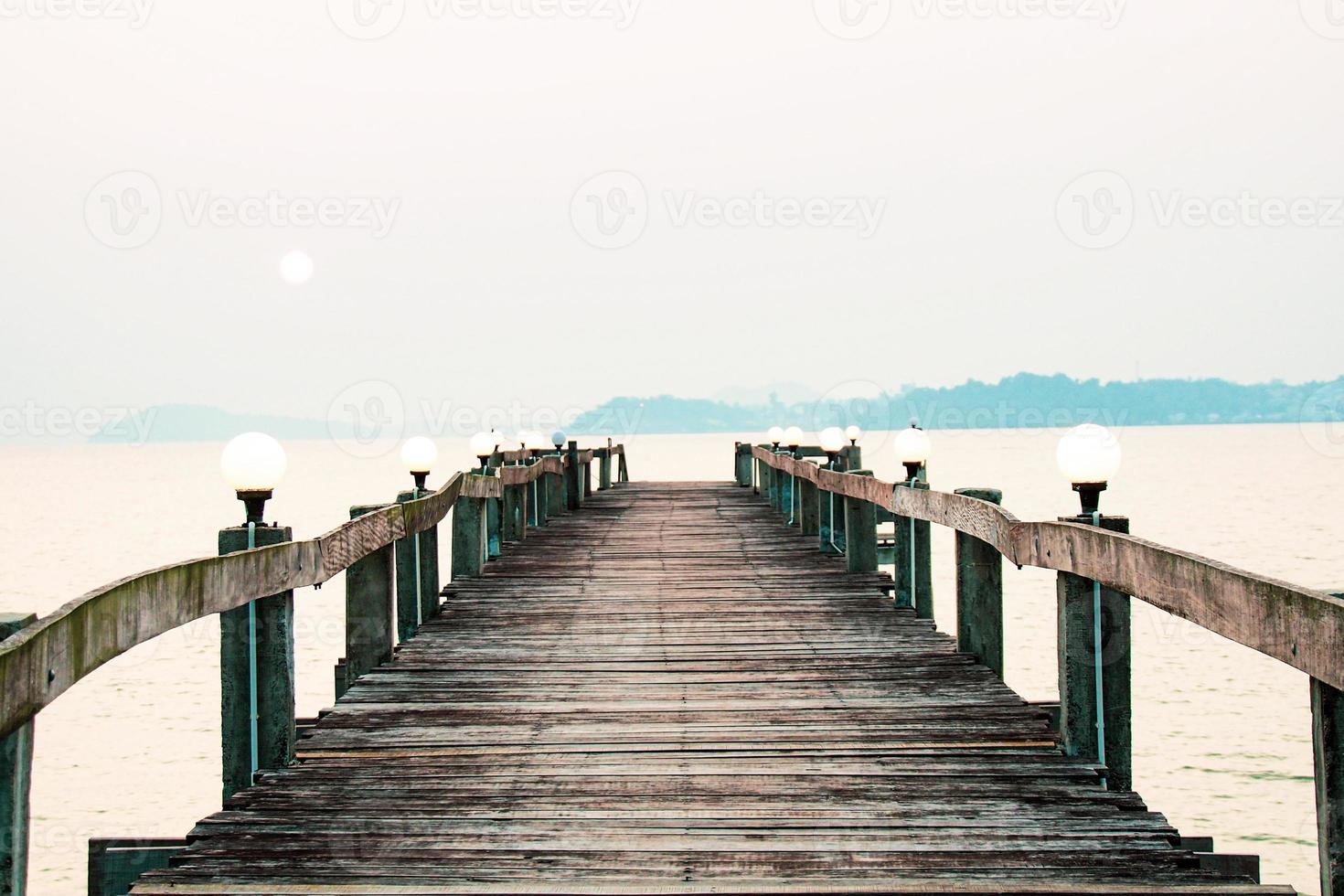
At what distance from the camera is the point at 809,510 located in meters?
13.9

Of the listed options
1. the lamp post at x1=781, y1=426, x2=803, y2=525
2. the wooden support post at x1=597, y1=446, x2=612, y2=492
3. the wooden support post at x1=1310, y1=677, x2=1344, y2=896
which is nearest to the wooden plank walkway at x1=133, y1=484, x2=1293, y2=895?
the wooden support post at x1=1310, y1=677, x2=1344, y2=896

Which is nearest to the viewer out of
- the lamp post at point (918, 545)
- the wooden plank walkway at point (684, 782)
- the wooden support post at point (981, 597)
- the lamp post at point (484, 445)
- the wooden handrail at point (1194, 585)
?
the wooden handrail at point (1194, 585)

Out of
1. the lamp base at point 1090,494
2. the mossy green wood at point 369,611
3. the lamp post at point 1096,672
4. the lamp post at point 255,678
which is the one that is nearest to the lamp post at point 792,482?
the mossy green wood at point 369,611

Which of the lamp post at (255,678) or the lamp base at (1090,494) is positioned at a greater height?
the lamp base at (1090,494)

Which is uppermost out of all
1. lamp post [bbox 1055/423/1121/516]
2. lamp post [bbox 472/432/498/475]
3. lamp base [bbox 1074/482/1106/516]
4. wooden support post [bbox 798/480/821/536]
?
lamp post [bbox 472/432/498/475]

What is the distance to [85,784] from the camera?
14688mm

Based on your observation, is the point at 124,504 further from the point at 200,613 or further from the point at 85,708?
the point at 200,613

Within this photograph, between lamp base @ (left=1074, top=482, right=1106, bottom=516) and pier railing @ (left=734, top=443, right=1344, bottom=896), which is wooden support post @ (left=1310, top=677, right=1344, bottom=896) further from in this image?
lamp base @ (left=1074, top=482, right=1106, bottom=516)

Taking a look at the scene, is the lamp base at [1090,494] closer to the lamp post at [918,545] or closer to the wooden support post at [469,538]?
the lamp post at [918,545]

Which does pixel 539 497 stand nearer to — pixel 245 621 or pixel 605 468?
pixel 605 468

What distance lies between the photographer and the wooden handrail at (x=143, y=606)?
9.32 feet

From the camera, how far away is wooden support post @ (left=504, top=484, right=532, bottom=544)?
1344 centimetres

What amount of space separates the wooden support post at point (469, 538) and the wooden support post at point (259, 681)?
5.23m

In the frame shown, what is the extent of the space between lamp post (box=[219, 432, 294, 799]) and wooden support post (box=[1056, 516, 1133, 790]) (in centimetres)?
306
